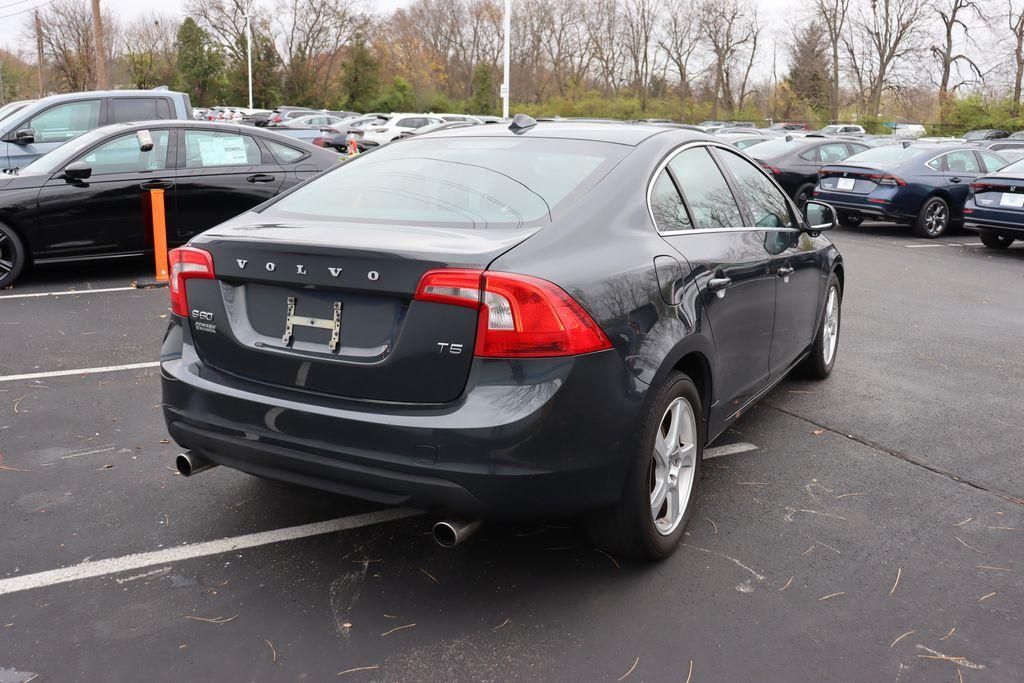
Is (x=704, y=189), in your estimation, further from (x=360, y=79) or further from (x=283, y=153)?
(x=360, y=79)

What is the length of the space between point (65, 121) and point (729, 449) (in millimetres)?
10134

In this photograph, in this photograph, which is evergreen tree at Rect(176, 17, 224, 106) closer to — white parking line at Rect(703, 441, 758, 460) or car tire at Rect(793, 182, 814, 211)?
car tire at Rect(793, 182, 814, 211)

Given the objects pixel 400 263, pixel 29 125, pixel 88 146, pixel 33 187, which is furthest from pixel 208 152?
pixel 400 263

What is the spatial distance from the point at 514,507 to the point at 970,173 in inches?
590

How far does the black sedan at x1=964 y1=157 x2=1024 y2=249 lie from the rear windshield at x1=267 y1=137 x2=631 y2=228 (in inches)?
423

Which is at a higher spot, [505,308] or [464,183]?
[464,183]

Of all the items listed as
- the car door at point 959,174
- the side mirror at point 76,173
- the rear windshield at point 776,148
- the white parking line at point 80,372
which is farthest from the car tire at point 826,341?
the rear windshield at point 776,148

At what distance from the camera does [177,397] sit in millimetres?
3275

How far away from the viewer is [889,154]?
15375 mm

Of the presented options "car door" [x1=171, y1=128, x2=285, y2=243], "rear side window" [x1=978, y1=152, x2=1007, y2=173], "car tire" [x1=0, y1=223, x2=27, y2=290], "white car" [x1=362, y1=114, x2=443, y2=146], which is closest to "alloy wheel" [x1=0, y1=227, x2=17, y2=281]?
"car tire" [x1=0, y1=223, x2=27, y2=290]

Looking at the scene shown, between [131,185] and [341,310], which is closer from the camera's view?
[341,310]

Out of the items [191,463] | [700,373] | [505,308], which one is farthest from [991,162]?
[191,463]

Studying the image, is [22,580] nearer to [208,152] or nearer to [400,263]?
[400,263]

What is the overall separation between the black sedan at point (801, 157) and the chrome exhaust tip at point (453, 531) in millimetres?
14694
